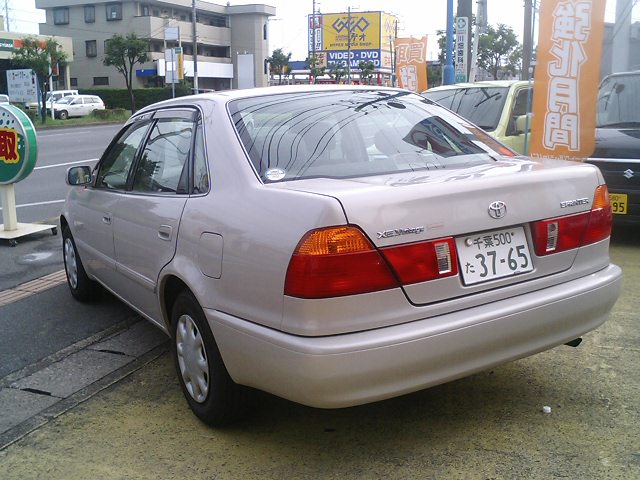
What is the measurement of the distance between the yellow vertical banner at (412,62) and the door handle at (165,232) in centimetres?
1310

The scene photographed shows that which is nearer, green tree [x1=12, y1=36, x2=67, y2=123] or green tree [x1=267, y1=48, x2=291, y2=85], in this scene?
green tree [x1=12, y1=36, x2=67, y2=123]

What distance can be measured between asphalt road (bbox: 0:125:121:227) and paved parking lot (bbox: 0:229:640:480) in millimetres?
6131

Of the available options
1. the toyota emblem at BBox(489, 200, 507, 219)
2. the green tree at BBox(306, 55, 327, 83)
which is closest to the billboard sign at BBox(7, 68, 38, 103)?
the toyota emblem at BBox(489, 200, 507, 219)

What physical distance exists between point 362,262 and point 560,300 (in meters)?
1.01

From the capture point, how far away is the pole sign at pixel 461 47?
13.6 meters

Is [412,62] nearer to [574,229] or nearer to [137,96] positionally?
[574,229]

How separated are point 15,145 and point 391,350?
5.99 m

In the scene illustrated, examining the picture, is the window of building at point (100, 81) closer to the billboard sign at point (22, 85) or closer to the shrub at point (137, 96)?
the shrub at point (137, 96)

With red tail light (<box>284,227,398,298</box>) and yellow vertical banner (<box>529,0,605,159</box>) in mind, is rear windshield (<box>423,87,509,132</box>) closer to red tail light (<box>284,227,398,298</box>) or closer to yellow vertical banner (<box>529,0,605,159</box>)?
yellow vertical banner (<box>529,0,605,159</box>)

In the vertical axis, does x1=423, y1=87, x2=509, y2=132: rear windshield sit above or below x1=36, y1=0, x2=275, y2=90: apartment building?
below

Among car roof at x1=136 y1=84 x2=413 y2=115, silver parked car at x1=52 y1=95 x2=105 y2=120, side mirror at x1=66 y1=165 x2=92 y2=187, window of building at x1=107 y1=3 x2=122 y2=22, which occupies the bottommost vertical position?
side mirror at x1=66 y1=165 x2=92 y2=187

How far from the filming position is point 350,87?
4012 millimetres

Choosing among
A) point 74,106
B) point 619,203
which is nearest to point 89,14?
point 74,106

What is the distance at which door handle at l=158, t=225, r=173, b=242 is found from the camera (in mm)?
3418
